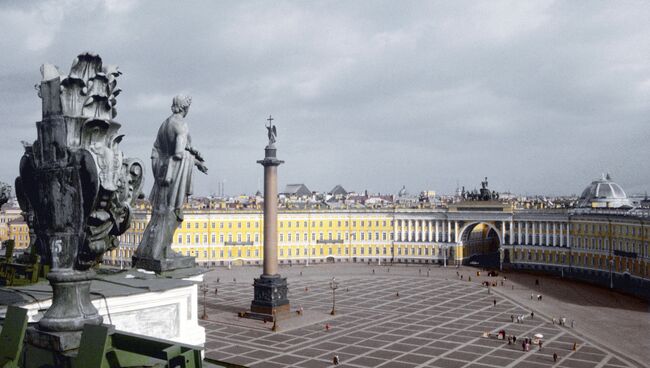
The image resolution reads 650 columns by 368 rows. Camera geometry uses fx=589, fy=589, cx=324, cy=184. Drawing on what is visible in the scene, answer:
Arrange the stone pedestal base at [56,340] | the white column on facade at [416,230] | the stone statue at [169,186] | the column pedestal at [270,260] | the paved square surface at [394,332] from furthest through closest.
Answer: the white column on facade at [416,230] → the column pedestal at [270,260] → the paved square surface at [394,332] → the stone statue at [169,186] → the stone pedestal base at [56,340]

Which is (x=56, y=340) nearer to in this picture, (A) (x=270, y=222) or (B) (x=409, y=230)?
(A) (x=270, y=222)

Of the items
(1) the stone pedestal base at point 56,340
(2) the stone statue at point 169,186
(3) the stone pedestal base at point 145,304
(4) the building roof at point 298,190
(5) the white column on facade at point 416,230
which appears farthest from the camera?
(4) the building roof at point 298,190

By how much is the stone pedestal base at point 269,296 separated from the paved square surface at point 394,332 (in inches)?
63.2

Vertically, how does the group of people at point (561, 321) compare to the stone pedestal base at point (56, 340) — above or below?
below

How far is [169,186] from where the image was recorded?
13062 mm

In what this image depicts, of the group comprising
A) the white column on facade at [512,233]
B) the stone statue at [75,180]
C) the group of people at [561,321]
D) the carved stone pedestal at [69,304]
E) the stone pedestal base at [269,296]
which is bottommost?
the group of people at [561,321]

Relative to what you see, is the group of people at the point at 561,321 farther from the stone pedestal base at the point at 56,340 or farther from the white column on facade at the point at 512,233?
the white column on facade at the point at 512,233

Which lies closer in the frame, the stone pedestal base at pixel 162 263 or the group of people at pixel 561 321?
the stone pedestal base at pixel 162 263

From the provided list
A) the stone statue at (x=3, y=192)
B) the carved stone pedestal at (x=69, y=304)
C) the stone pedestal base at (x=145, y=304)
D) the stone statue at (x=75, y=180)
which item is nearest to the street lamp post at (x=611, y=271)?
the stone pedestal base at (x=145, y=304)

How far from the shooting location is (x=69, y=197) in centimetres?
583

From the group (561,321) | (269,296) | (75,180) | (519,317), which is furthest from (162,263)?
(561,321)

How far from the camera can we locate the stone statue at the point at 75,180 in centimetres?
579

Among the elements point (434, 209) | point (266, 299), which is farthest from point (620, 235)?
point (266, 299)

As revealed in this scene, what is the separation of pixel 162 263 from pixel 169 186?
1.79 meters
